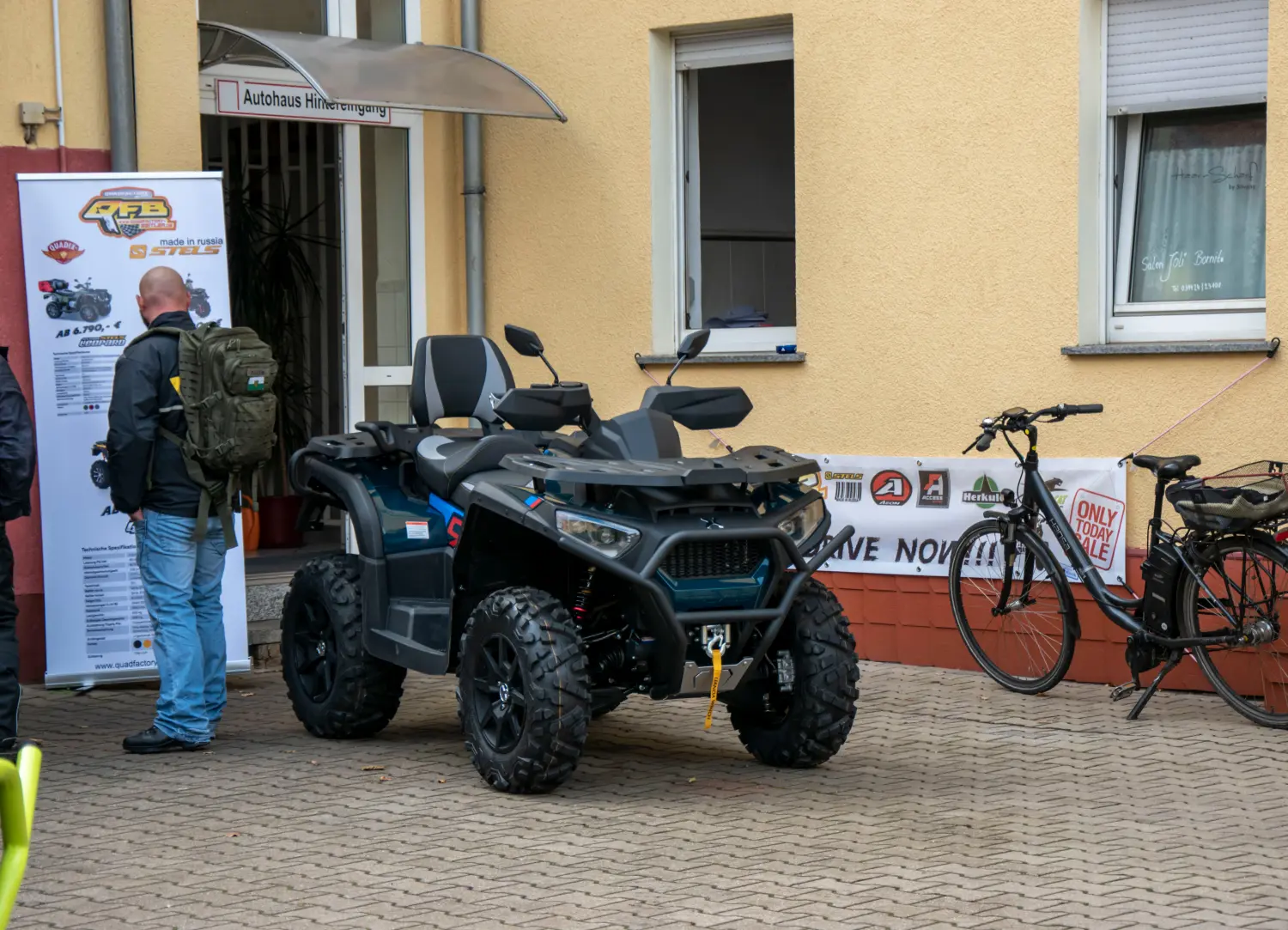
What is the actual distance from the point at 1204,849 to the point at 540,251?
612 centimetres

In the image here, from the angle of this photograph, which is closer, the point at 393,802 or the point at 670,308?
the point at 393,802

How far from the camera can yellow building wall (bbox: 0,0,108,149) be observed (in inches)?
341

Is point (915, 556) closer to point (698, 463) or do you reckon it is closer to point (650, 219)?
point (650, 219)

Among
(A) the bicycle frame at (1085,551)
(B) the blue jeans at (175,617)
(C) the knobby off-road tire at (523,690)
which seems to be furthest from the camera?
(A) the bicycle frame at (1085,551)

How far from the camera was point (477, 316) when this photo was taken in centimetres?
1070

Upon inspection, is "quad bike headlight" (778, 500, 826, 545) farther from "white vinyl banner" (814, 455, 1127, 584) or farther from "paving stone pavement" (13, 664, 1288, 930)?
"white vinyl banner" (814, 455, 1127, 584)

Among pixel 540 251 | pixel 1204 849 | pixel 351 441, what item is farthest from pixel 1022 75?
pixel 1204 849

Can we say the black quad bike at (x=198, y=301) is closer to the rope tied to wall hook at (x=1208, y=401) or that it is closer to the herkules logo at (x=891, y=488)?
the herkules logo at (x=891, y=488)

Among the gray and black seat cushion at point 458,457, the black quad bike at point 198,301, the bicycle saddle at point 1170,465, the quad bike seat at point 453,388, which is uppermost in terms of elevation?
the black quad bike at point 198,301

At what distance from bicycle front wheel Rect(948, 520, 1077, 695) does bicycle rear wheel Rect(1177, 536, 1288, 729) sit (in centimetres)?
73

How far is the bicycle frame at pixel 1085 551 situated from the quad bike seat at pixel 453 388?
2536 millimetres

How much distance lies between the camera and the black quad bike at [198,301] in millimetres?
8492

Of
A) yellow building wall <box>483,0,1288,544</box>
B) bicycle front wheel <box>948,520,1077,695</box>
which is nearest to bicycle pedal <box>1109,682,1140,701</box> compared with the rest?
bicycle front wheel <box>948,520,1077,695</box>

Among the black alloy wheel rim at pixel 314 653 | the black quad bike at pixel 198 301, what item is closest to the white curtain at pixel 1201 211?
the black alloy wheel rim at pixel 314 653
